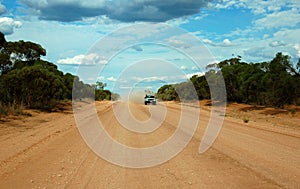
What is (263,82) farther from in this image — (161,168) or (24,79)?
(161,168)

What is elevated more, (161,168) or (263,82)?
(263,82)

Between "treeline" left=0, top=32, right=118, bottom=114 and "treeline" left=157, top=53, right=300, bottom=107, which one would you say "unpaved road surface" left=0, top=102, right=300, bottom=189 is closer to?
"treeline" left=0, top=32, right=118, bottom=114

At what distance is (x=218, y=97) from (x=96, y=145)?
48970mm

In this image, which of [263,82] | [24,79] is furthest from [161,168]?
[263,82]

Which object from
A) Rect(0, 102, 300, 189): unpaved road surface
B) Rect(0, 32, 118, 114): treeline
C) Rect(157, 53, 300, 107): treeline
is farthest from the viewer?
Rect(157, 53, 300, 107): treeline

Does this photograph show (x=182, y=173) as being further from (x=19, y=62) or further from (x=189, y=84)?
(x=189, y=84)

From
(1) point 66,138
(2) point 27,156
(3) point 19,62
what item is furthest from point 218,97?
(2) point 27,156

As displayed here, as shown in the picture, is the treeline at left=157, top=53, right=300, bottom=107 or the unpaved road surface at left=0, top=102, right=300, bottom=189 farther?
the treeline at left=157, top=53, right=300, bottom=107

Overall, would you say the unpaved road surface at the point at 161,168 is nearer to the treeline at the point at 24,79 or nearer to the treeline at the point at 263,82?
the treeline at the point at 24,79

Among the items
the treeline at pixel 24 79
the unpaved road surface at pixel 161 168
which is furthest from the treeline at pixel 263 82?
the unpaved road surface at pixel 161 168

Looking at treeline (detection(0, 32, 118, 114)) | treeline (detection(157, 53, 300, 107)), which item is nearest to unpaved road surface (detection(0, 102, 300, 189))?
treeline (detection(0, 32, 118, 114))

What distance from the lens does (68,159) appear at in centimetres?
1020

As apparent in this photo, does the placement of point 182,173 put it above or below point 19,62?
below

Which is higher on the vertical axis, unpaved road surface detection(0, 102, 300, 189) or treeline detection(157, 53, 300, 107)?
treeline detection(157, 53, 300, 107)
